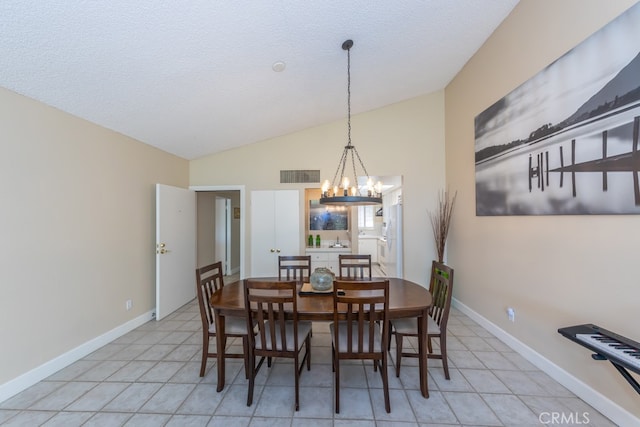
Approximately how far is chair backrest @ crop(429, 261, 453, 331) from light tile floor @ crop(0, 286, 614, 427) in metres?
0.49

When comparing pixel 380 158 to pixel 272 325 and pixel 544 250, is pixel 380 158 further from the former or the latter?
pixel 272 325

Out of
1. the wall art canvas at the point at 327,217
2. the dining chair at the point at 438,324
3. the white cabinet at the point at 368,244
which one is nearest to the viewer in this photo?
the dining chair at the point at 438,324

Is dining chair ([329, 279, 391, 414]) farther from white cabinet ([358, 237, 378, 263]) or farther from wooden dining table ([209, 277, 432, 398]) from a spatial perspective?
white cabinet ([358, 237, 378, 263])

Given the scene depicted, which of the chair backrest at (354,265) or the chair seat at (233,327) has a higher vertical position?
the chair backrest at (354,265)

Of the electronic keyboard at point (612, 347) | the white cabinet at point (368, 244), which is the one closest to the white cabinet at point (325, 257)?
the white cabinet at point (368, 244)

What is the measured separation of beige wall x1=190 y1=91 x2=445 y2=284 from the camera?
4.40 metres

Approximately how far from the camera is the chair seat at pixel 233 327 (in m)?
2.26

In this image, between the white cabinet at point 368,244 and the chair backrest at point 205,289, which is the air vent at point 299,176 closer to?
the chair backrest at point 205,289

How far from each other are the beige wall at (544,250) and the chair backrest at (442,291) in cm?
88

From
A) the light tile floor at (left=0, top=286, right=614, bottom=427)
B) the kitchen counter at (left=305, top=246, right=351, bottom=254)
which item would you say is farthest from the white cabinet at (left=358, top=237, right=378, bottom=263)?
the light tile floor at (left=0, top=286, right=614, bottom=427)

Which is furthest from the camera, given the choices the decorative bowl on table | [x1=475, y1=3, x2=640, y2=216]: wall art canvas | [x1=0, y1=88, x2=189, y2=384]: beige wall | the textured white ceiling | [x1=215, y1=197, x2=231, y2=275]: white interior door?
[x1=215, y1=197, x2=231, y2=275]: white interior door

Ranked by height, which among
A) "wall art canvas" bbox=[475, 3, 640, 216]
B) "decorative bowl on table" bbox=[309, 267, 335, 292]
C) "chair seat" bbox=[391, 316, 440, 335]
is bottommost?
"chair seat" bbox=[391, 316, 440, 335]

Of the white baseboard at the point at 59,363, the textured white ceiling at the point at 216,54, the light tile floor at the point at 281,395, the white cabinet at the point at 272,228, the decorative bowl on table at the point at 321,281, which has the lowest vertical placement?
the light tile floor at the point at 281,395

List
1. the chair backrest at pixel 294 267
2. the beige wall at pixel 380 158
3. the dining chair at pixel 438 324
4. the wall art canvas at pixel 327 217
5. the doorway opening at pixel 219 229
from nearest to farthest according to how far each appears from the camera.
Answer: the dining chair at pixel 438 324, the chair backrest at pixel 294 267, the beige wall at pixel 380 158, the doorway opening at pixel 219 229, the wall art canvas at pixel 327 217
